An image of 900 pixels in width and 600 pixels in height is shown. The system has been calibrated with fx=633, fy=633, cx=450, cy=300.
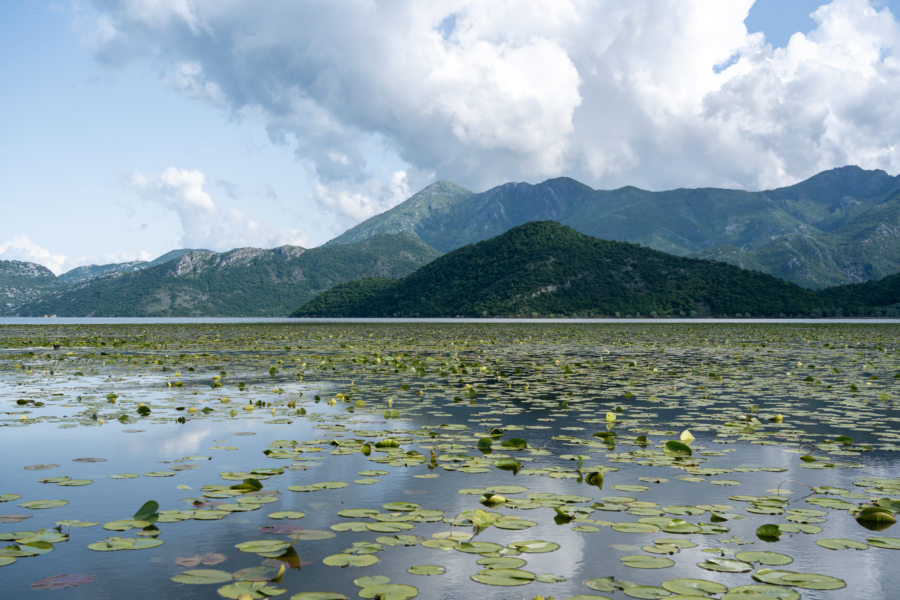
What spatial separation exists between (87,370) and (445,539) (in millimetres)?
23009

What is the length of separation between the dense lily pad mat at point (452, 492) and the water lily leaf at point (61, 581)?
2.0 inches

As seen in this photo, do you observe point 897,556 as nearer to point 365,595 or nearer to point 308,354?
point 365,595

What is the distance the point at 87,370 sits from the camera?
24281 millimetres

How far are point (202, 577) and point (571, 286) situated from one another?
147 m

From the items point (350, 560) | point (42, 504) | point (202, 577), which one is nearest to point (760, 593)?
point (350, 560)

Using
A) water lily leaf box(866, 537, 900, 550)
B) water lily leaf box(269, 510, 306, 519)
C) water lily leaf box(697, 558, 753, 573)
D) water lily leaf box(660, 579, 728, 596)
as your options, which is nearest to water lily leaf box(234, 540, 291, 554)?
water lily leaf box(269, 510, 306, 519)

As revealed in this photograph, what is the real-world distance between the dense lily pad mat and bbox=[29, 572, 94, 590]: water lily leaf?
52mm

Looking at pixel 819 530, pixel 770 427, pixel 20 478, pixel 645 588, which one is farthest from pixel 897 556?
pixel 20 478

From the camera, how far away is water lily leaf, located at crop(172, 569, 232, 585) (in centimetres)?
501

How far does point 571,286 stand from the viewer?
148875mm

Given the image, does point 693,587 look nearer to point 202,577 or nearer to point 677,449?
point 202,577

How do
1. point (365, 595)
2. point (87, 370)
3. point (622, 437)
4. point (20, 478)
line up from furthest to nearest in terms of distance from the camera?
1. point (87, 370)
2. point (622, 437)
3. point (20, 478)
4. point (365, 595)

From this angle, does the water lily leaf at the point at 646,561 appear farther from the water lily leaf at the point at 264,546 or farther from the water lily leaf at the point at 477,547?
the water lily leaf at the point at 264,546

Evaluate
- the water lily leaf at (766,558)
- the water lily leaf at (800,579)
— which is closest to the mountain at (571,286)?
the water lily leaf at (766,558)
